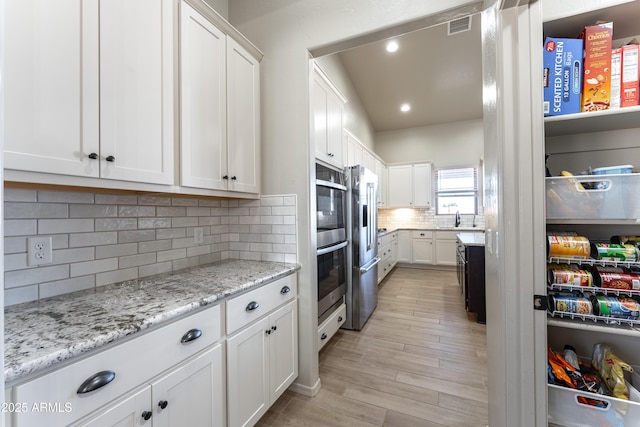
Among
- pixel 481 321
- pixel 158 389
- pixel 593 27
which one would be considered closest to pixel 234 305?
pixel 158 389

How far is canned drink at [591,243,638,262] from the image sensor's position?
956 millimetres

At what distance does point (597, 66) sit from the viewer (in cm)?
98

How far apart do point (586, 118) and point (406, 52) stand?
3.24 m

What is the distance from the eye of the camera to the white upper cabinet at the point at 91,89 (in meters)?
0.87

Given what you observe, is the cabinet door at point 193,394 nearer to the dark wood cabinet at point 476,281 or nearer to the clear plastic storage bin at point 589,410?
the clear plastic storage bin at point 589,410

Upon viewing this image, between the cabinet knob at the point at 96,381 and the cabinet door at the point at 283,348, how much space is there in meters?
0.85

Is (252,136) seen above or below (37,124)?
above

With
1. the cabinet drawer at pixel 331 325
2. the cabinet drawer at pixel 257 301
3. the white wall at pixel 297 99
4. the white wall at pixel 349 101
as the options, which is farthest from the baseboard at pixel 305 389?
the white wall at pixel 349 101

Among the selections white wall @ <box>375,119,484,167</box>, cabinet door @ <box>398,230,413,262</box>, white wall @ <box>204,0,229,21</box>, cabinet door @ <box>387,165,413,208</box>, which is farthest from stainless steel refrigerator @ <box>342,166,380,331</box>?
white wall @ <box>375,119,484,167</box>

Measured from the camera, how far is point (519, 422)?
0.99 metres

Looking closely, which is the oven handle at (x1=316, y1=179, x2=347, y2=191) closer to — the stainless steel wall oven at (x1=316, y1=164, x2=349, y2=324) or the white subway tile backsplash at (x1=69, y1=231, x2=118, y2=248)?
the stainless steel wall oven at (x1=316, y1=164, x2=349, y2=324)

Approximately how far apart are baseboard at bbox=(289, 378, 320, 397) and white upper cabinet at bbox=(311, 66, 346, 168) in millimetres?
1709

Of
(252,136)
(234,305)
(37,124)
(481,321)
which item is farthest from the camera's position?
(481,321)

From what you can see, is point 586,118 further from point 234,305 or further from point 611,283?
point 234,305
